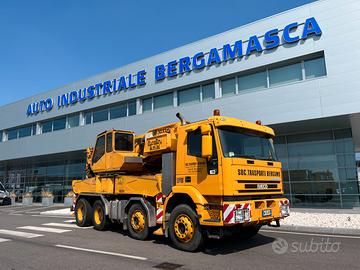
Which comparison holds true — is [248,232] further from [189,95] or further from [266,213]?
[189,95]

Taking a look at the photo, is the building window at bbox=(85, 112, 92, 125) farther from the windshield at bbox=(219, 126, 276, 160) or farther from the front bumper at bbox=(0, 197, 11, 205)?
the windshield at bbox=(219, 126, 276, 160)

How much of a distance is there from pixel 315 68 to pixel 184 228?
38.5 feet

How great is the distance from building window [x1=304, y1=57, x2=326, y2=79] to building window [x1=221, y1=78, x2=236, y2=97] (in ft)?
13.0

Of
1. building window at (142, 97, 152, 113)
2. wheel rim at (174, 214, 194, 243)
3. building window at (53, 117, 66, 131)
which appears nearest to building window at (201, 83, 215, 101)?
building window at (142, 97, 152, 113)

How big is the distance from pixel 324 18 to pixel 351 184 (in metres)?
8.24

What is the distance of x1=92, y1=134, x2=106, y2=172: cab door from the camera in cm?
1153

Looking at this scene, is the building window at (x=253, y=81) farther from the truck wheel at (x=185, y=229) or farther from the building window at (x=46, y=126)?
the building window at (x=46, y=126)

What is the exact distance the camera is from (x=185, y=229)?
739 centimetres

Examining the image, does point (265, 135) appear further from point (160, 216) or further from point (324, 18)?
point (324, 18)

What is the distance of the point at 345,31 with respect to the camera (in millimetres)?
14438

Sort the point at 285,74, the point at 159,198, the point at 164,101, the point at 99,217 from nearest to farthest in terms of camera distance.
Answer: the point at 159,198 < the point at 99,217 < the point at 285,74 < the point at 164,101

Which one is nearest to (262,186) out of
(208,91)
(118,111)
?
(208,91)

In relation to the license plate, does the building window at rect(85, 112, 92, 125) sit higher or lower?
higher

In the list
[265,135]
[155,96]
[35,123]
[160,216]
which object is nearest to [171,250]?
[160,216]
